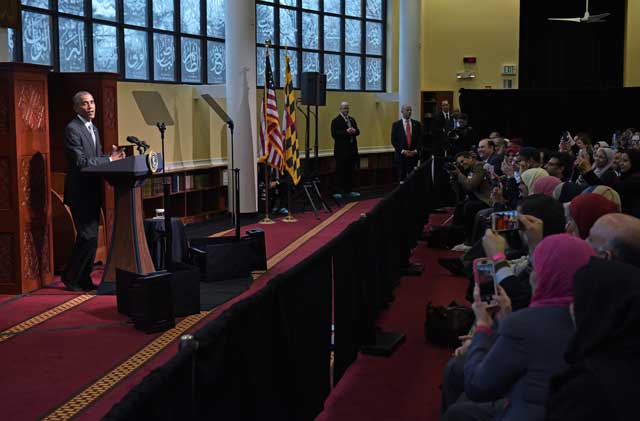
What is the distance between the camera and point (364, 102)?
17141mm

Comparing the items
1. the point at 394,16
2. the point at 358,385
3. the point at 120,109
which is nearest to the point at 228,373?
the point at 358,385

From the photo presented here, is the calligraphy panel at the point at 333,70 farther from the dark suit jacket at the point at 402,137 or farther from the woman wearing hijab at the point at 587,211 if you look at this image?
the woman wearing hijab at the point at 587,211

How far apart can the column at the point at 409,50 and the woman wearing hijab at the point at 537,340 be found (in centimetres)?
1466

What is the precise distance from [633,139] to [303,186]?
4.56m

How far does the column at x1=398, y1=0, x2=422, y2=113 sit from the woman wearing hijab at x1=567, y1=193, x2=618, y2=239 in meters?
13.4

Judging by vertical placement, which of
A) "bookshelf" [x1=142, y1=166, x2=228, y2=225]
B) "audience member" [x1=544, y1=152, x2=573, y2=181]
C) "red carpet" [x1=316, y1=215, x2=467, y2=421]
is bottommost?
"red carpet" [x1=316, y1=215, x2=467, y2=421]

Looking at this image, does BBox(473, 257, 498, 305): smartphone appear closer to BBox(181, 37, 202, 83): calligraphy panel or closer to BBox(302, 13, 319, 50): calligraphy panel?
BBox(181, 37, 202, 83): calligraphy panel

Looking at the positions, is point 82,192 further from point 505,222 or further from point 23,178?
point 505,222

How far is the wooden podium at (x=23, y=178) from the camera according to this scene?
7.16m

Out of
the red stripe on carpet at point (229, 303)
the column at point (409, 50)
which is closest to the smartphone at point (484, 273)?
the red stripe on carpet at point (229, 303)

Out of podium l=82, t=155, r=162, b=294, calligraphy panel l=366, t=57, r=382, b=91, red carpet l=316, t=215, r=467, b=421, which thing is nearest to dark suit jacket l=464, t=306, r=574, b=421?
red carpet l=316, t=215, r=467, b=421

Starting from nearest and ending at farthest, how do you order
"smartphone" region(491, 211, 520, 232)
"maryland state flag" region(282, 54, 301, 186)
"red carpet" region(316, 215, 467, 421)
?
"smartphone" region(491, 211, 520, 232) < "red carpet" region(316, 215, 467, 421) < "maryland state flag" region(282, 54, 301, 186)

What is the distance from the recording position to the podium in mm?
6910

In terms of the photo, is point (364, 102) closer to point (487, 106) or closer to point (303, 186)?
point (487, 106)
